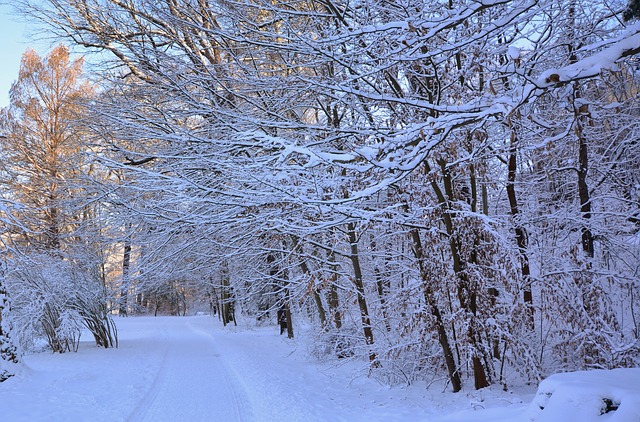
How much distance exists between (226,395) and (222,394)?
0.13m

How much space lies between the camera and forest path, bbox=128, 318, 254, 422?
6.81 meters

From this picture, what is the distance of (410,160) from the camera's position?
4461mm

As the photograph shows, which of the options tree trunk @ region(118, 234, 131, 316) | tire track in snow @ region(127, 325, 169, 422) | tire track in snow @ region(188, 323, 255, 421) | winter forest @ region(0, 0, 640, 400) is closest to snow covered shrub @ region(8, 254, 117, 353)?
tree trunk @ region(118, 234, 131, 316)

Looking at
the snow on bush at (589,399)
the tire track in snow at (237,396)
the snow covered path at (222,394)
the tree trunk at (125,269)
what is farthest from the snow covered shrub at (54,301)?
the snow on bush at (589,399)

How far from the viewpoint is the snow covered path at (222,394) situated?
250 inches

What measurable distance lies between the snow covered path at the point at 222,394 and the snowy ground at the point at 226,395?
0.05 ft

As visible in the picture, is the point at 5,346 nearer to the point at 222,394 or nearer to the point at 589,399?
the point at 222,394

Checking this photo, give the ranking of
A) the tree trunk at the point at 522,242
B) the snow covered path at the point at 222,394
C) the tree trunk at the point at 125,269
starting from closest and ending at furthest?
the tree trunk at the point at 522,242
the snow covered path at the point at 222,394
the tree trunk at the point at 125,269

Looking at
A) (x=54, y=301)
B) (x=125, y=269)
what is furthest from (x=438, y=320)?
(x=54, y=301)

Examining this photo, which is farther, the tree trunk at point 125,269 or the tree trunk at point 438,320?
the tree trunk at point 125,269

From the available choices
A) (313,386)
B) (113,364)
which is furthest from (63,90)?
(313,386)

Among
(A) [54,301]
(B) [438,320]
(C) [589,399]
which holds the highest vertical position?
(A) [54,301]

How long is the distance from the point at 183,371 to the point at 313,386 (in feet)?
12.9

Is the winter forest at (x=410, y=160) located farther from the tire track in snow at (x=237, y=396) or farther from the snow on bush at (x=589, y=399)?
the tire track in snow at (x=237, y=396)
